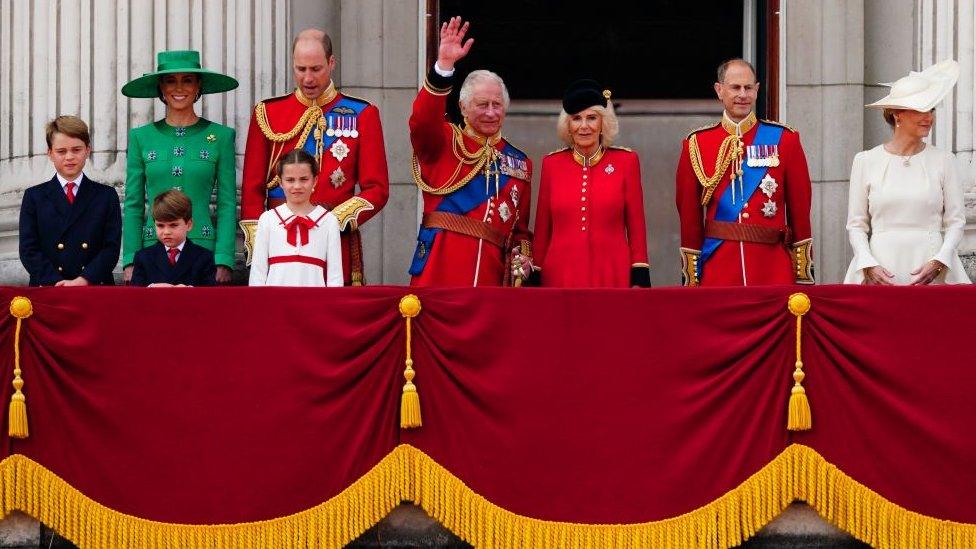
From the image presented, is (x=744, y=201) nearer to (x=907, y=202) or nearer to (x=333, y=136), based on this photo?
(x=907, y=202)

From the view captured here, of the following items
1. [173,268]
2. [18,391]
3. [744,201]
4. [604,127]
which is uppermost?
[604,127]

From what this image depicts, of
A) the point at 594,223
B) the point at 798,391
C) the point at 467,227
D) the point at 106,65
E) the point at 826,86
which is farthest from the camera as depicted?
the point at 826,86

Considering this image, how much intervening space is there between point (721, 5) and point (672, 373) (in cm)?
441

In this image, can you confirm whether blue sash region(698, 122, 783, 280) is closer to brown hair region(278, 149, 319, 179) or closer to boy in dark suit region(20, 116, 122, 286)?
brown hair region(278, 149, 319, 179)

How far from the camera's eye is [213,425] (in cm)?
864

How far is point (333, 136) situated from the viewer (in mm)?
9852

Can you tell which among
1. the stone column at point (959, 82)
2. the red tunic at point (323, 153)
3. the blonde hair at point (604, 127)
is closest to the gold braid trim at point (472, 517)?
the red tunic at point (323, 153)

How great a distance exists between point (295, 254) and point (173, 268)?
62 cm

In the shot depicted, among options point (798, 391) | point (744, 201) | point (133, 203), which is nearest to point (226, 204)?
point (133, 203)

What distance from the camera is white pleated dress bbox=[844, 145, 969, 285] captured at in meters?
9.38

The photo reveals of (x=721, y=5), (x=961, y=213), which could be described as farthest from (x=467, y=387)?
(x=721, y=5)

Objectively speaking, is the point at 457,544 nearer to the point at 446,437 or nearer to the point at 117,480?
the point at 446,437

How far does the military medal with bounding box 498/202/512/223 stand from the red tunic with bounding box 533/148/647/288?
0.60 ft

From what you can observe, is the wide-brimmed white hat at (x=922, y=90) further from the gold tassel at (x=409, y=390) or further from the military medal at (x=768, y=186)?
the gold tassel at (x=409, y=390)
